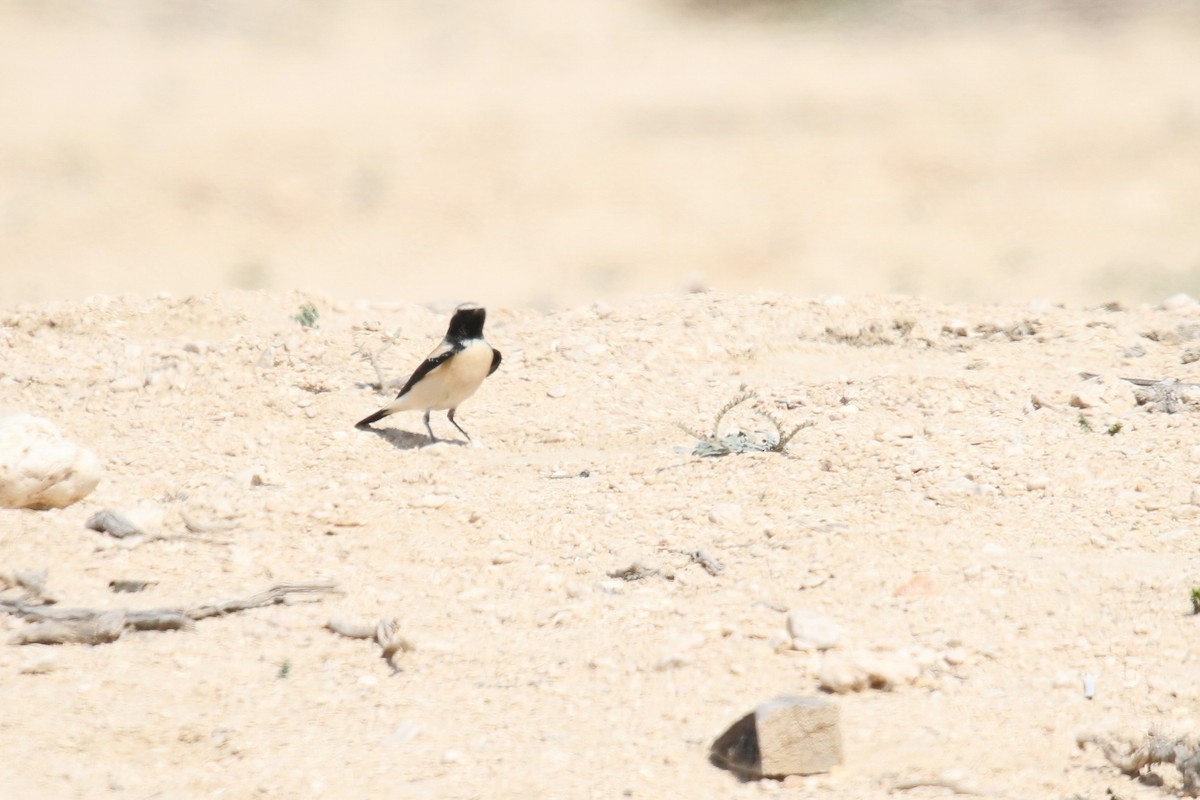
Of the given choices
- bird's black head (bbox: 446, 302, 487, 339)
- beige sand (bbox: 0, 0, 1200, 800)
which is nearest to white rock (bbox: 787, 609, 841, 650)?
beige sand (bbox: 0, 0, 1200, 800)

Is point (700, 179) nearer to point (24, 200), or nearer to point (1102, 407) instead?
point (24, 200)

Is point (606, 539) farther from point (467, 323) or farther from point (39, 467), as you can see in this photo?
point (467, 323)

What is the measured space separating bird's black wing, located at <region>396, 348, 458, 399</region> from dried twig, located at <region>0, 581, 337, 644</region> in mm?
2248

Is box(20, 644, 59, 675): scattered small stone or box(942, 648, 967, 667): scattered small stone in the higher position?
box(942, 648, 967, 667): scattered small stone

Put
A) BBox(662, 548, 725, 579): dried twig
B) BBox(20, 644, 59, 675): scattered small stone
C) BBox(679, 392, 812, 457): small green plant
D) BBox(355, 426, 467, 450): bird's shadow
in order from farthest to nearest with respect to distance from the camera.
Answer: BBox(355, 426, 467, 450): bird's shadow < BBox(679, 392, 812, 457): small green plant < BBox(662, 548, 725, 579): dried twig < BBox(20, 644, 59, 675): scattered small stone

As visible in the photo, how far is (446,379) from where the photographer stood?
686cm

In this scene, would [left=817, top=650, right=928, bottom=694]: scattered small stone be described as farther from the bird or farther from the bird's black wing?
the bird's black wing

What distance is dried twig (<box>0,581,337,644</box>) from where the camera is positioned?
14.8 feet

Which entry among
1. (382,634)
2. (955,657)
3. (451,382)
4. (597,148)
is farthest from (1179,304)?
(597,148)

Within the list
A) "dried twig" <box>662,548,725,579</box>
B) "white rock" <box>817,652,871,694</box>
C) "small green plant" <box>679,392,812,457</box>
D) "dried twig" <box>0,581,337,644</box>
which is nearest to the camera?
"white rock" <box>817,652,871,694</box>

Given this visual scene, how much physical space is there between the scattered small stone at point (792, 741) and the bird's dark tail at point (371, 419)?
3.52 meters

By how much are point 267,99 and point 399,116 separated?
7.41ft

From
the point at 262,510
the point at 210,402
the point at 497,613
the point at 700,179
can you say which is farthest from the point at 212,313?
the point at 700,179

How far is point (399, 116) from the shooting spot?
71.2ft
